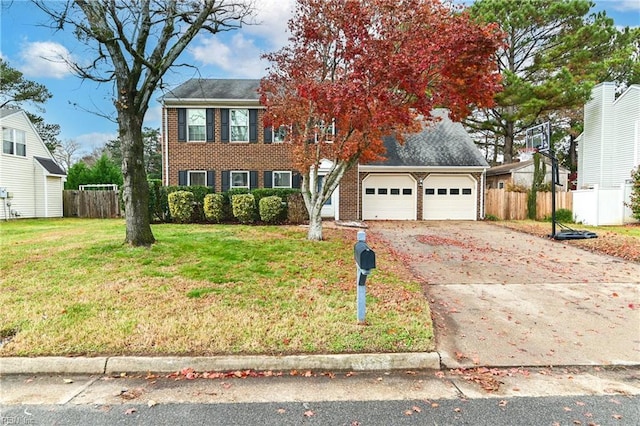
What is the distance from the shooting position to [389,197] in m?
17.7

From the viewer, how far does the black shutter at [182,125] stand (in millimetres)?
16547

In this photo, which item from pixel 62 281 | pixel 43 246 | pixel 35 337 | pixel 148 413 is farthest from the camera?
pixel 43 246

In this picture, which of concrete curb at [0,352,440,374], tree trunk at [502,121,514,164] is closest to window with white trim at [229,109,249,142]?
concrete curb at [0,352,440,374]

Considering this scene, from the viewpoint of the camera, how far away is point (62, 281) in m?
5.78

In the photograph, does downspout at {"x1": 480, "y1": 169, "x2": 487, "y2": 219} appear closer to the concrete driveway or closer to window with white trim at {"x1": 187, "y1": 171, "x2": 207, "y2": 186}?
the concrete driveway

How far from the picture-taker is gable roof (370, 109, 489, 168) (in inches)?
690

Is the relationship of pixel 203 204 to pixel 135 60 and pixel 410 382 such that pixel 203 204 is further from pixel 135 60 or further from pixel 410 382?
pixel 410 382

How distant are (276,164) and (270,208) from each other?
10.4ft

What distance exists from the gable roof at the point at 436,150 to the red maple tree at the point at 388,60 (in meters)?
8.10

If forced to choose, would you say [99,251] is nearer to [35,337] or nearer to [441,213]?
[35,337]

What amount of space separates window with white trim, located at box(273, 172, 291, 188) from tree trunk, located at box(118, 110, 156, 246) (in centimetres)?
887

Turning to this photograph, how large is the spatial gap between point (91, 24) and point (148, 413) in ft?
26.0

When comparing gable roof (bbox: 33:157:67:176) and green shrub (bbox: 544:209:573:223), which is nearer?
green shrub (bbox: 544:209:573:223)

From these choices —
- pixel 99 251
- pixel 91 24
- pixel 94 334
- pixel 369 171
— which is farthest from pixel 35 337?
pixel 369 171
